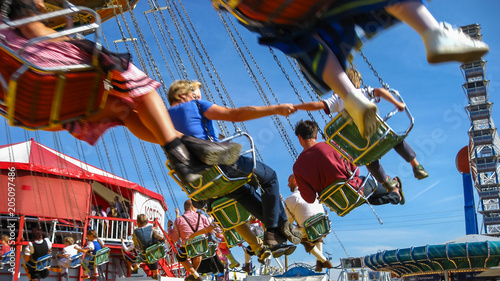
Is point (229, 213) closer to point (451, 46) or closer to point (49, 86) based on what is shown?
point (49, 86)

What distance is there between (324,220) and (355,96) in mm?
3188

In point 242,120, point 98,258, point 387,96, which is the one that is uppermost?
point 98,258

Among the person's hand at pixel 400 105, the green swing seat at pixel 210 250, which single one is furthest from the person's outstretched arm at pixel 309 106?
the green swing seat at pixel 210 250

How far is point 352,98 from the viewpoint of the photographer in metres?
2.52

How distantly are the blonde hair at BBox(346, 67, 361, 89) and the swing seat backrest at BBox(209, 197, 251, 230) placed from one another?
6.99ft

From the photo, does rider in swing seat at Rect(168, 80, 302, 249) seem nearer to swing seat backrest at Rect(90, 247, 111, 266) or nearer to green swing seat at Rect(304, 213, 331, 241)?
green swing seat at Rect(304, 213, 331, 241)

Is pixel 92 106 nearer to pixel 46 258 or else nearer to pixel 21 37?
pixel 21 37

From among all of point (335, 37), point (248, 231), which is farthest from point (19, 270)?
point (335, 37)

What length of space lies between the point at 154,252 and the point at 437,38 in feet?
22.5

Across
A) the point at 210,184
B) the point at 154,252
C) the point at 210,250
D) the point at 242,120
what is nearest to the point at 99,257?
the point at 154,252

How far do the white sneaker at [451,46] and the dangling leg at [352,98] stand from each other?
36 centimetres

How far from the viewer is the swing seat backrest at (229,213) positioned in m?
4.94

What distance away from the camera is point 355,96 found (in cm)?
252

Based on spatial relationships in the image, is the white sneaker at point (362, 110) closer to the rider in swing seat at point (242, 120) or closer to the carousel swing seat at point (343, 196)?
the rider in swing seat at point (242, 120)
